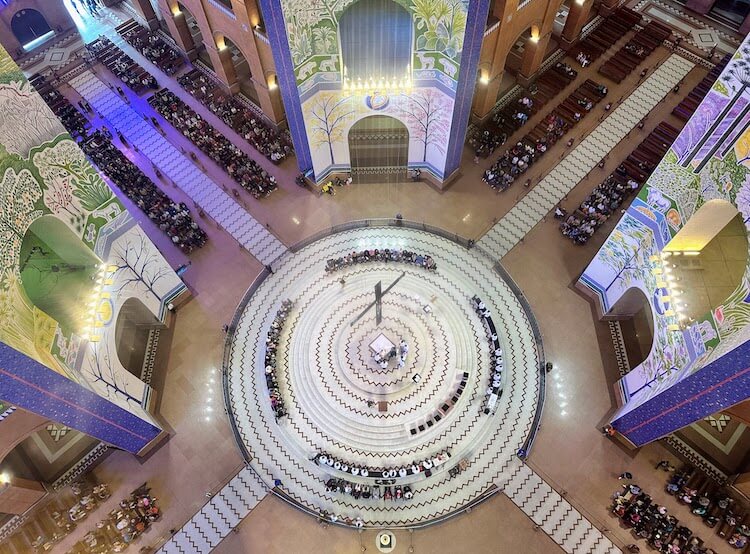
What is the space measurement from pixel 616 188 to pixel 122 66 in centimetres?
3305

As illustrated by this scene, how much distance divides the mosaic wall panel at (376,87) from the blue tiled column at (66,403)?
1531 cm

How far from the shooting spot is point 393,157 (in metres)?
30.0

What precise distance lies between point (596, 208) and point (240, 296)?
775 inches

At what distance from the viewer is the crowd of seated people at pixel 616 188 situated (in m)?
27.6


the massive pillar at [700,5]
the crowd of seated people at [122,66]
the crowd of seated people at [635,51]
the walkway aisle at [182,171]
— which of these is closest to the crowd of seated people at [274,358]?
the walkway aisle at [182,171]

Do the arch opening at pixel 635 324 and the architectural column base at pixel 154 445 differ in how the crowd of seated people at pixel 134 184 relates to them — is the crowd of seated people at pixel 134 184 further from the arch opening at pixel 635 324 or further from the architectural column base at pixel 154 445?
the arch opening at pixel 635 324

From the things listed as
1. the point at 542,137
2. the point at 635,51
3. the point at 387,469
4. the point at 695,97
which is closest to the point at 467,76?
the point at 542,137

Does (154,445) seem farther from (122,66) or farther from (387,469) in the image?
(122,66)

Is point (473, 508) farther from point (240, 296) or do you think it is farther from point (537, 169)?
point (537, 169)

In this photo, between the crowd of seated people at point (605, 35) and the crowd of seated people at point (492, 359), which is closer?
the crowd of seated people at point (492, 359)

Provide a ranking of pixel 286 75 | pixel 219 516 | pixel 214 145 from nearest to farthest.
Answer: pixel 219 516 → pixel 286 75 → pixel 214 145

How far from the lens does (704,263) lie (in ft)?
70.1

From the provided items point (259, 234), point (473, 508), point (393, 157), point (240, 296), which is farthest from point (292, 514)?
point (393, 157)

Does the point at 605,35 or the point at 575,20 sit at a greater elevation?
the point at 575,20
